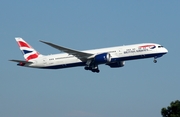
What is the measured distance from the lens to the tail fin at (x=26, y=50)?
10612 cm

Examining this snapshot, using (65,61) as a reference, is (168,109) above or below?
below

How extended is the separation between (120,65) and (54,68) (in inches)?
430

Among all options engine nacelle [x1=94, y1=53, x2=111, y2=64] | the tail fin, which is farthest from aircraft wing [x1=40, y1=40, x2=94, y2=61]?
the tail fin

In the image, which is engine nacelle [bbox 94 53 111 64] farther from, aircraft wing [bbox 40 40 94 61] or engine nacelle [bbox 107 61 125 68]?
engine nacelle [bbox 107 61 125 68]

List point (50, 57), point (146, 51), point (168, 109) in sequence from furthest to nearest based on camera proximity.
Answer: point (50, 57)
point (146, 51)
point (168, 109)

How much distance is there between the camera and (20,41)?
110375mm

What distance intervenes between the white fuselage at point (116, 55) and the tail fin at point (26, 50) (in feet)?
11.8

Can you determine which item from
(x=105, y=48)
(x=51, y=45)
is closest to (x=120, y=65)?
(x=105, y=48)

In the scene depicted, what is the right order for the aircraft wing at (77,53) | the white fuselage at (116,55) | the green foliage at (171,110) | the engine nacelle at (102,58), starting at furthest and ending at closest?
1. the aircraft wing at (77,53)
2. the engine nacelle at (102,58)
3. the white fuselage at (116,55)
4. the green foliage at (171,110)

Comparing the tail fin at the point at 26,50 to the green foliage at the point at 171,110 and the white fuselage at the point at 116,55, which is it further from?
the green foliage at the point at 171,110

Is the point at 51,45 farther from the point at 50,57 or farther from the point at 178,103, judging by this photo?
the point at 178,103

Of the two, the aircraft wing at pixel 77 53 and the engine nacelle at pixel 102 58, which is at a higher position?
the aircraft wing at pixel 77 53

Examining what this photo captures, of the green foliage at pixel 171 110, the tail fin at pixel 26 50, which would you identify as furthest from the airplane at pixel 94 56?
the green foliage at pixel 171 110

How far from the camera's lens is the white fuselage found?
9606cm
